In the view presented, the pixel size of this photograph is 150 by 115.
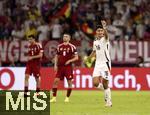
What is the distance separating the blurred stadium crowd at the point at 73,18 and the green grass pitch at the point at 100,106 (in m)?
7.24

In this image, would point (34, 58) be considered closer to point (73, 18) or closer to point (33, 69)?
point (33, 69)

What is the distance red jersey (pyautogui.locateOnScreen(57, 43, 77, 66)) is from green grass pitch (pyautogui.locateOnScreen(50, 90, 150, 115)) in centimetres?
140

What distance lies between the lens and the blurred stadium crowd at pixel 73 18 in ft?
112

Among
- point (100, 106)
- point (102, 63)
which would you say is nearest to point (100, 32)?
point (102, 63)

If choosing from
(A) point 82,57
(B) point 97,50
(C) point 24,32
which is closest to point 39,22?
(C) point 24,32

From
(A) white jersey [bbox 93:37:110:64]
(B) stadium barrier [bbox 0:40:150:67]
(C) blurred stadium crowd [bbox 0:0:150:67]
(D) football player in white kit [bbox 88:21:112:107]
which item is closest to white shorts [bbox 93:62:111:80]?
(D) football player in white kit [bbox 88:21:112:107]

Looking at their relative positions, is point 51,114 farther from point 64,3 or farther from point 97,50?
point 64,3

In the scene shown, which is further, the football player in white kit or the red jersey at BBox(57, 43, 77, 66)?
the red jersey at BBox(57, 43, 77, 66)

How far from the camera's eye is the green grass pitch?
1969cm

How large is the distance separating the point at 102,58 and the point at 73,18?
13.1 meters

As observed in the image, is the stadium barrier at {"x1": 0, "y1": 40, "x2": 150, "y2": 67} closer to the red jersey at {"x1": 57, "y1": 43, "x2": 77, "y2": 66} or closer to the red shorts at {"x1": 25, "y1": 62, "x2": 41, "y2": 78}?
the red shorts at {"x1": 25, "y1": 62, "x2": 41, "y2": 78}

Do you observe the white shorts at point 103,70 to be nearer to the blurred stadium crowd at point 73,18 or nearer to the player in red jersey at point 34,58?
the player in red jersey at point 34,58

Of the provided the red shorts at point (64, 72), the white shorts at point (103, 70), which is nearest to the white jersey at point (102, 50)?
the white shorts at point (103, 70)

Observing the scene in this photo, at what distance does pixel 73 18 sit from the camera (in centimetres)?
3516
